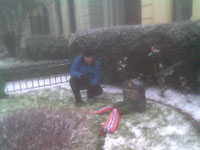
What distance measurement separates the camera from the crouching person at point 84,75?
4.50 meters

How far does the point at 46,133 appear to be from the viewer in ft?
9.09

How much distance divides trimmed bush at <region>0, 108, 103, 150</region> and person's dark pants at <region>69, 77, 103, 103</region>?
1266 millimetres

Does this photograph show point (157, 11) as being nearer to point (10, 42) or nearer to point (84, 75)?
point (84, 75)

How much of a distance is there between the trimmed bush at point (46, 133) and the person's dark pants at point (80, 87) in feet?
4.15

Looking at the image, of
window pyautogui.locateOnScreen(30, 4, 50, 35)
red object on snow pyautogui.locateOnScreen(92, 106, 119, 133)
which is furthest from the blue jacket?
window pyautogui.locateOnScreen(30, 4, 50, 35)

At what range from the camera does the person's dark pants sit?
4535 millimetres

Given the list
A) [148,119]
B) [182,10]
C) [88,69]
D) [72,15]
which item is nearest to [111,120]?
[148,119]

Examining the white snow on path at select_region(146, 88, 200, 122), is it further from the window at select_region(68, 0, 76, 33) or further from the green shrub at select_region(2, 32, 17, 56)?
the green shrub at select_region(2, 32, 17, 56)

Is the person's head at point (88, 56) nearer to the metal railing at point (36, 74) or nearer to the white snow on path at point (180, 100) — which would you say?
the white snow on path at point (180, 100)

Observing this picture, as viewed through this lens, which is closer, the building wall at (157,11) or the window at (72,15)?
the building wall at (157,11)

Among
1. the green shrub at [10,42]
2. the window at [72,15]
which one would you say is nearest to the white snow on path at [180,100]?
the window at [72,15]

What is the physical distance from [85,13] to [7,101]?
7.13 metres

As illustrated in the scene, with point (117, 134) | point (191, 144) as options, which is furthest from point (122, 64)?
point (191, 144)

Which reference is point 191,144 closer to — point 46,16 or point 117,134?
point 117,134
